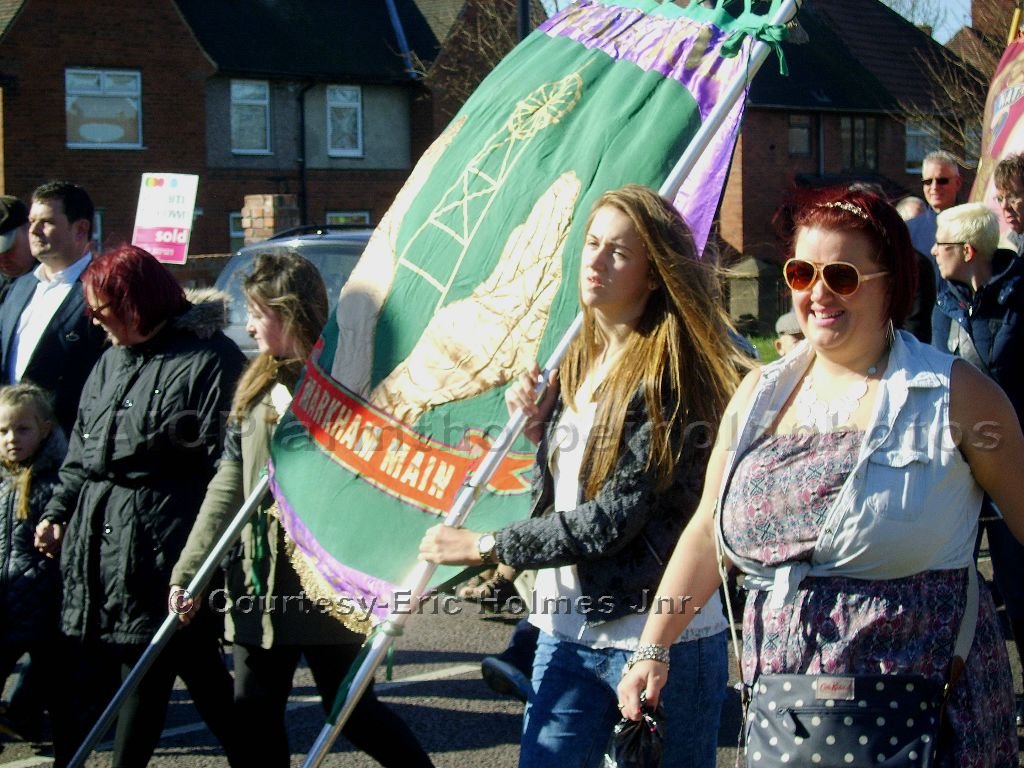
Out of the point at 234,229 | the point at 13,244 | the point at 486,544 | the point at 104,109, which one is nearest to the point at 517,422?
the point at 486,544

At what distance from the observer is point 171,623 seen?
4.10 metres

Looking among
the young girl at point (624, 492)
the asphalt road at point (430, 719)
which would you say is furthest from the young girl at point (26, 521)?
the young girl at point (624, 492)

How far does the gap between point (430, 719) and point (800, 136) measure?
100 ft

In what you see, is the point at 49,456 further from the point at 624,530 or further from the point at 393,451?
the point at 624,530

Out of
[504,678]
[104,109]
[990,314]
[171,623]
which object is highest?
[104,109]

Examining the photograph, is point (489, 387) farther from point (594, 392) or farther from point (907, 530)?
point (907, 530)

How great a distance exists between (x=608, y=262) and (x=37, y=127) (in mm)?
26043

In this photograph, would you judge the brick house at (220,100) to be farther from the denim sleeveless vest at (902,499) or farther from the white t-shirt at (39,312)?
the denim sleeveless vest at (902,499)

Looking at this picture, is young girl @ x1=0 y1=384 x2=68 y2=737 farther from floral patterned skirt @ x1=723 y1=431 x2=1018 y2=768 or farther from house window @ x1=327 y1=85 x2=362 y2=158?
house window @ x1=327 y1=85 x2=362 y2=158

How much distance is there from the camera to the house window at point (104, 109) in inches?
1085

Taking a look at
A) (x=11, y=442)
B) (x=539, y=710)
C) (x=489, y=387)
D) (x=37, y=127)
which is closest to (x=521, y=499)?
(x=489, y=387)

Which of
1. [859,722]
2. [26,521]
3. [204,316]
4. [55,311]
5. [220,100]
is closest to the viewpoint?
[859,722]

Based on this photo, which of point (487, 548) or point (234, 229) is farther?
point (234, 229)

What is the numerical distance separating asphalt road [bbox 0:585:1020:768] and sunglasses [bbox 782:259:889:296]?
2.86m
